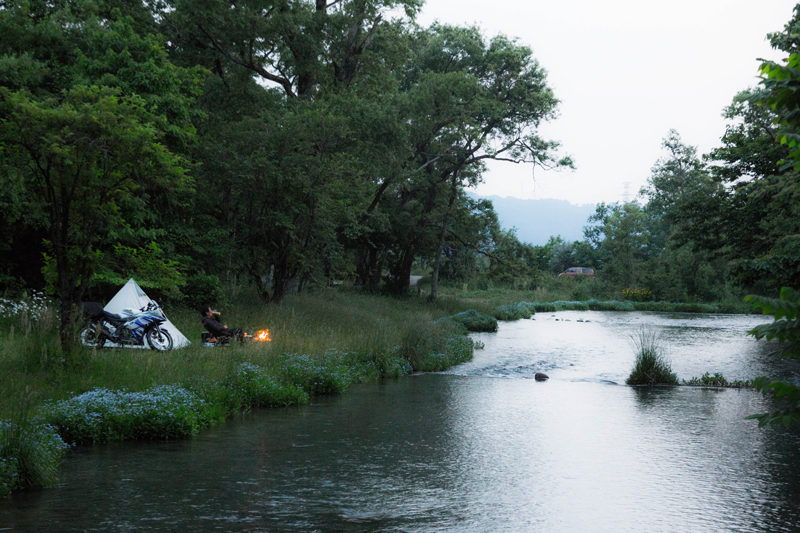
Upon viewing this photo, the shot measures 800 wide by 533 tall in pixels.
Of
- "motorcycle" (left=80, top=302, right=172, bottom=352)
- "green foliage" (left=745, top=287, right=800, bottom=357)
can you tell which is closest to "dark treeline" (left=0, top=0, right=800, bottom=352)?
"motorcycle" (left=80, top=302, right=172, bottom=352)

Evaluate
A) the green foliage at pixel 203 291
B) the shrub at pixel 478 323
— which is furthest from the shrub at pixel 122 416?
the shrub at pixel 478 323

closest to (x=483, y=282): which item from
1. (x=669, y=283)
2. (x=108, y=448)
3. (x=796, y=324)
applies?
(x=669, y=283)

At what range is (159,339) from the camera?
48.7 ft

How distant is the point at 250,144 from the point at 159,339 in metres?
9.40

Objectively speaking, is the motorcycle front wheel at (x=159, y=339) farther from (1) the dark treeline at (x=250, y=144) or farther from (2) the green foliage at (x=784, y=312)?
(2) the green foliage at (x=784, y=312)

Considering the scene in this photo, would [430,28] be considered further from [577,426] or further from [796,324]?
[796,324]

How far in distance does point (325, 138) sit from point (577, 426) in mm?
13998

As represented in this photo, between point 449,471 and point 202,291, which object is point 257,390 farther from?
point 202,291

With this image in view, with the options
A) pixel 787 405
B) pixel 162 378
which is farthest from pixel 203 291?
pixel 787 405

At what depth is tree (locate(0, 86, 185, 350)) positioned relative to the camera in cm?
1051

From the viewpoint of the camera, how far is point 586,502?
7262 mm

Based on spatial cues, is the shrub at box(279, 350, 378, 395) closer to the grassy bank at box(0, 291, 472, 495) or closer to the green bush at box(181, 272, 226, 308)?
the grassy bank at box(0, 291, 472, 495)

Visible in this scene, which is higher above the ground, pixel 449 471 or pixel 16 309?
pixel 16 309

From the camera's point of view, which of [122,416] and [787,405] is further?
[122,416]
